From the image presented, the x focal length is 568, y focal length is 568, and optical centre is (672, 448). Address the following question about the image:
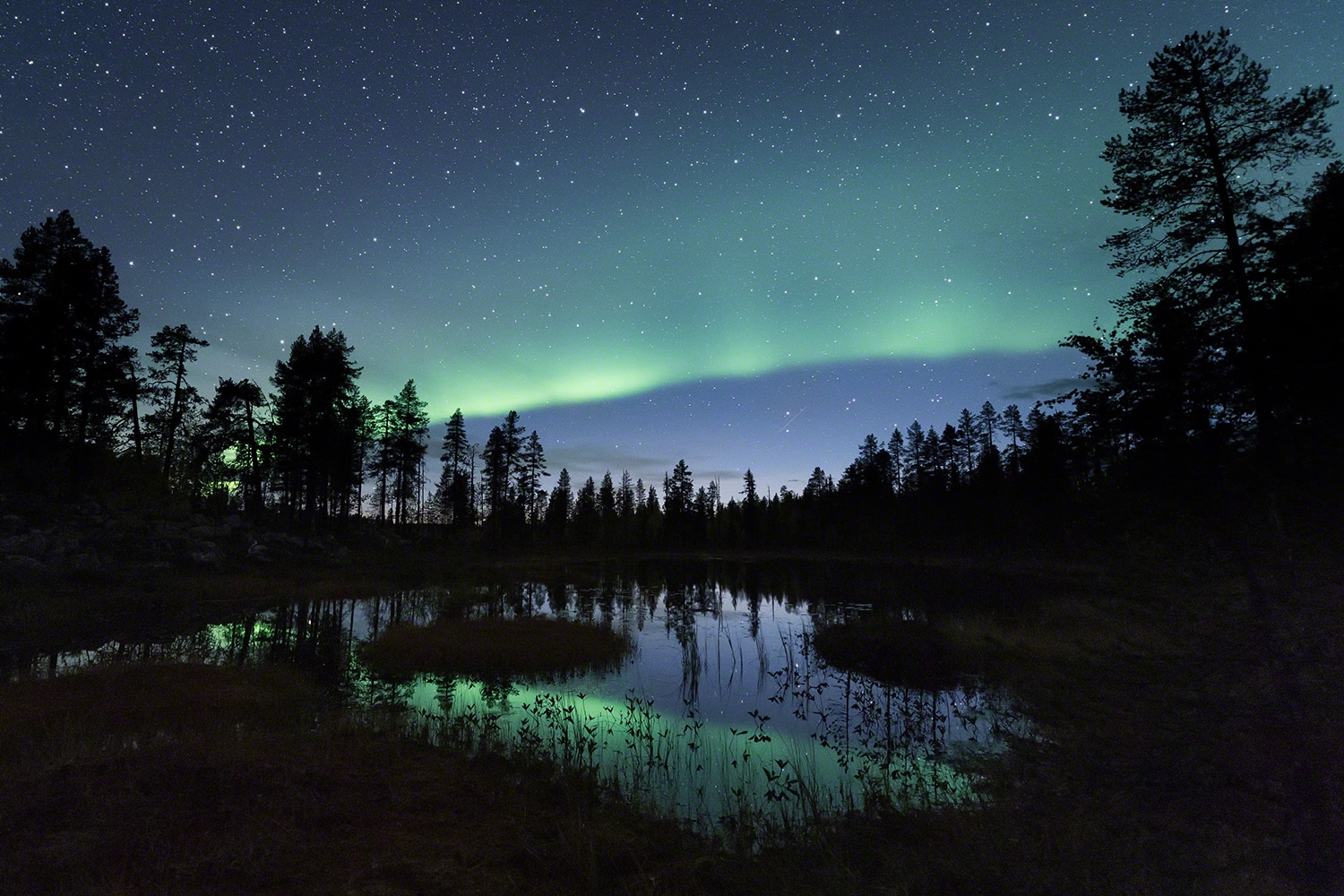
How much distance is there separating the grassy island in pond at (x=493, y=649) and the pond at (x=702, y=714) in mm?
876

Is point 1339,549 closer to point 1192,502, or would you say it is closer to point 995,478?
point 1192,502

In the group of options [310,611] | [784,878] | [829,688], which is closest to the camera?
[784,878]

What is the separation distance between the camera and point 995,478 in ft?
224

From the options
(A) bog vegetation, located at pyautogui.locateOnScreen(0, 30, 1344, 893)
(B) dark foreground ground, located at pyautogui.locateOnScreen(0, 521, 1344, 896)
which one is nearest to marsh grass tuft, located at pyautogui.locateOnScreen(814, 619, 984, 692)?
(A) bog vegetation, located at pyautogui.locateOnScreen(0, 30, 1344, 893)

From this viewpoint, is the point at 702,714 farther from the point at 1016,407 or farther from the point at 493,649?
the point at 1016,407

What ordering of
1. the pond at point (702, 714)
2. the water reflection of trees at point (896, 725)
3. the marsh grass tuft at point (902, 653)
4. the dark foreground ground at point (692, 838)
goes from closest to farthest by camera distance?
the dark foreground ground at point (692, 838), the pond at point (702, 714), the water reflection of trees at point (896, 725), the marsh grass tuft at point (902, 653)

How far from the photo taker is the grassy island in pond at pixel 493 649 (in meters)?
18.2

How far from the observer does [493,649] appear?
19.9m

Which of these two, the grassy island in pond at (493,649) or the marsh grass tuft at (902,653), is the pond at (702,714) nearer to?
the marsh grass tuft at (902,653)

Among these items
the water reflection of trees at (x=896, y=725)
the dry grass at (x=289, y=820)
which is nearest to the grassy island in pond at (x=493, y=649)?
the dry grass at (x=289, y=820)

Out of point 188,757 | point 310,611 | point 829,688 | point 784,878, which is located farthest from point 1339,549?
point 310,611

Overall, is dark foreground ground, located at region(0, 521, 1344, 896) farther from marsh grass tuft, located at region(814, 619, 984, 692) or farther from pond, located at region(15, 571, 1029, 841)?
marsh grass tuft, located at region(814, 619, 984, 692)

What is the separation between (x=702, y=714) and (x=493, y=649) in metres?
9.17

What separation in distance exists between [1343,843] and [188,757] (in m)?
15.1
